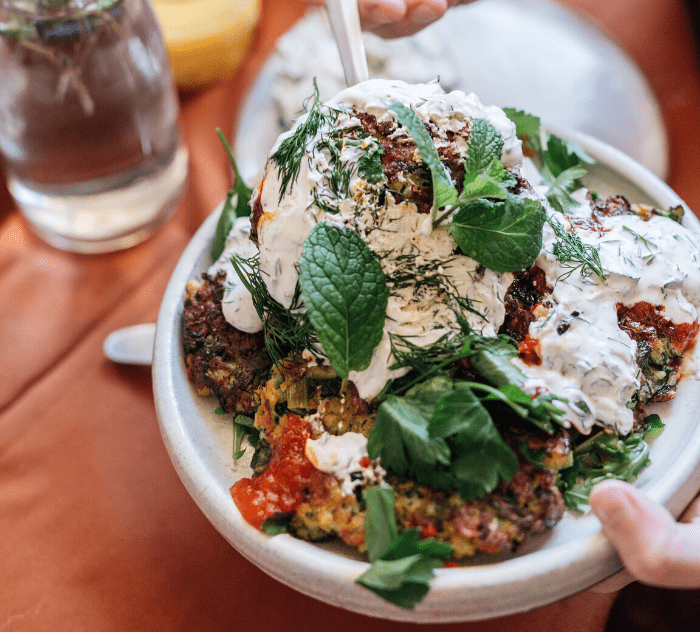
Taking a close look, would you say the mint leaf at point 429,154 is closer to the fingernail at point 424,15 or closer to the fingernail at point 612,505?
the fingernail at point 612,505

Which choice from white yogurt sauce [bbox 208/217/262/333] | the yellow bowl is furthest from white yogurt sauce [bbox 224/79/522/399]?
the yellow bowl

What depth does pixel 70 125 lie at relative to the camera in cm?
190

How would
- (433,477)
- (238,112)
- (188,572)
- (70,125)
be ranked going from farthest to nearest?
(238,112), (70,125), (188,572), (433,477)

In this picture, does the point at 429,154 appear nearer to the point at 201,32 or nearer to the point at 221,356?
the point at 221,356

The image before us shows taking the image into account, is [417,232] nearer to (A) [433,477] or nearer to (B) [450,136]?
(B) [450,136]

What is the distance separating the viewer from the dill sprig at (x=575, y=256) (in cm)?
122

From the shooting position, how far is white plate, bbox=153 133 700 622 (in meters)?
0.99

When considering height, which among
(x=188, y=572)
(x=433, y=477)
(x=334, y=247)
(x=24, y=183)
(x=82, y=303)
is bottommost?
(x=188, y=572)

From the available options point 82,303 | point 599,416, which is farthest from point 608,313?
point 82,303

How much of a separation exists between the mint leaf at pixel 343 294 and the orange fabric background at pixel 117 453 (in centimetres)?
66

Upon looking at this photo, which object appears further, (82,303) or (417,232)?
(82,303)

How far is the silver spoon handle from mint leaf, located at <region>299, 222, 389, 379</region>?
646mm

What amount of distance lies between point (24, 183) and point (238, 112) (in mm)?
769

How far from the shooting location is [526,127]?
152 cm
